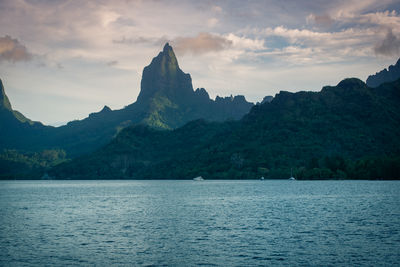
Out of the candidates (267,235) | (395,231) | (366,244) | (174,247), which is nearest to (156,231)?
(174,247)

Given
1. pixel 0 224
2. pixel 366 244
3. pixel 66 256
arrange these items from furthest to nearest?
pixel 0 224, pixel 366 244, pixel 66 256

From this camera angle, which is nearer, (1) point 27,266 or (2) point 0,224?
(1) point 27,266

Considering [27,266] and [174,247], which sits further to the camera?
[174,247]

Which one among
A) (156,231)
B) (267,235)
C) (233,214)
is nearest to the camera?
(267,235)

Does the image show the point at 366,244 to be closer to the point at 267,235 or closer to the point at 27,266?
the point at 267,235

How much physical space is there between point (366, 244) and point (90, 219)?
62076 millimetres

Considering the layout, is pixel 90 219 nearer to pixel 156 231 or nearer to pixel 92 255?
pixel 156 231

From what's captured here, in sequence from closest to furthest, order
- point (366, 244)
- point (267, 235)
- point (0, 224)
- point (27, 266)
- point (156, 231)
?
point (27, 266), point (366, 244), point (267, 235), point (156, 231), point (0, 224)

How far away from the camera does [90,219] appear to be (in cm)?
9431

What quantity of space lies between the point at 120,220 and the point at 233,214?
28.5m

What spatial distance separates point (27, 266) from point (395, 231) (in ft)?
194

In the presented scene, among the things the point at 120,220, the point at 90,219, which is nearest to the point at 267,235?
the point at 120,220

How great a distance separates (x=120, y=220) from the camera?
9169 centimetres

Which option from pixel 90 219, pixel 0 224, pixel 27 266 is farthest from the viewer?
pixel 90 219
